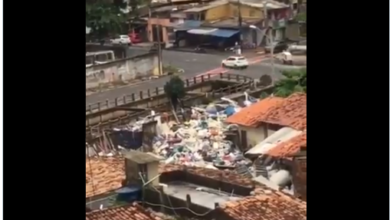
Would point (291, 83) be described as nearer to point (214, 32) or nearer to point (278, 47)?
point (278, 47)

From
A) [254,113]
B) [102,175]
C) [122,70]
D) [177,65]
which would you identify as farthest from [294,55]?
[102,175]

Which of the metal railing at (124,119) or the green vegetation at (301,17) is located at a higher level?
the green vegetation at (301,17)

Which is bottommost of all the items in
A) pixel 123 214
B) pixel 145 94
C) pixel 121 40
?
pixel 123 214

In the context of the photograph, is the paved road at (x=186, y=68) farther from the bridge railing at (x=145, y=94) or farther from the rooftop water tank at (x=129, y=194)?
the rooftop water tank at (x=129, y=194)

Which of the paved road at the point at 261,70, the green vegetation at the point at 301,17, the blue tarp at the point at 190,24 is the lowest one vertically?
the paved road at the point at 261,70

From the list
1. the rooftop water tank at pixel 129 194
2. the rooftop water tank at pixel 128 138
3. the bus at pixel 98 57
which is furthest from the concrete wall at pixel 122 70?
the rooftop water tank at pixel 129 194
